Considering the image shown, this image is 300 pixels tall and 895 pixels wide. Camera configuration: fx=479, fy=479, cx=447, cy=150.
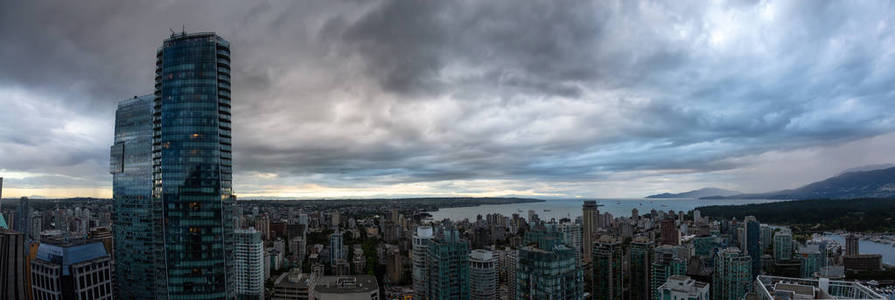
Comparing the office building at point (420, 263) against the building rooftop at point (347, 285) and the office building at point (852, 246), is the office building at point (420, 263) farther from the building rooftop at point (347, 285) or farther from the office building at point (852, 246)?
the office building at point (852, 246)

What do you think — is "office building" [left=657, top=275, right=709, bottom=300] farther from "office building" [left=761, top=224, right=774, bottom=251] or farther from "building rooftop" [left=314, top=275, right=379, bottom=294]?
"office building" [left=761, top=224, right=774, bottom=251]

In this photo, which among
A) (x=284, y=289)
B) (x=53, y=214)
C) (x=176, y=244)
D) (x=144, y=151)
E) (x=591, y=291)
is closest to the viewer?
(x=176, y=244)

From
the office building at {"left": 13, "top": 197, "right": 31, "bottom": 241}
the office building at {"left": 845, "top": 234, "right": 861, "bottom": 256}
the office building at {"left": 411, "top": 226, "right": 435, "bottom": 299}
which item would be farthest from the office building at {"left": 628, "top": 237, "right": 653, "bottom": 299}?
the office building at {"left": 13, "top": 197, "right": 31, "bottom": 241}

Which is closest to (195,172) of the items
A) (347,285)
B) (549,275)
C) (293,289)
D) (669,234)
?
(347,285)

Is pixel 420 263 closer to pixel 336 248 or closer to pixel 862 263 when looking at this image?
pixel 336 248

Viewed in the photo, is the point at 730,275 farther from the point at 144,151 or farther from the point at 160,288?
the point at 144,151

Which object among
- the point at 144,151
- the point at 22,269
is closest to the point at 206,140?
the point at 144,151
